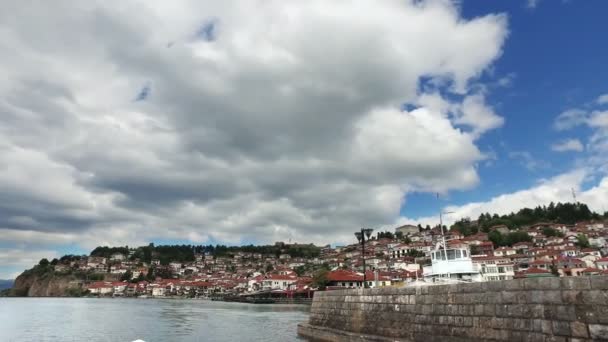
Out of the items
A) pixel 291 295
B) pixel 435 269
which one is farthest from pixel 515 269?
Result: pixel 435 269

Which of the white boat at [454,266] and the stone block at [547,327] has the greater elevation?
the white boat at [454,266]

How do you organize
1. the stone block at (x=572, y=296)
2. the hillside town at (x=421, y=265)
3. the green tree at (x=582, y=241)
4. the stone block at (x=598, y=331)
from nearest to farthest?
the stone block at (x=598, y=331), the stone block at (x=572, y=296), the hillside town at (x=421, y=265), the green tree at (x=582, y=241)

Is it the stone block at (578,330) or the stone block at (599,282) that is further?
the stone block at (578,330)

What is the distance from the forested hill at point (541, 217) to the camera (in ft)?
487

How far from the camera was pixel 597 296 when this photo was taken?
24.6 feet

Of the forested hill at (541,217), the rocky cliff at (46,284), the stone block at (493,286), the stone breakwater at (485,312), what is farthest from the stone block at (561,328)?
the rocky cliff at (46,284)

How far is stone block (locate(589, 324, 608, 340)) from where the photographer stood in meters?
7.26

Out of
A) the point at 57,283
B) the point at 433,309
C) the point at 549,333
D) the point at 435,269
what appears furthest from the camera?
the point at 57,283

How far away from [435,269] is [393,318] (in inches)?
309

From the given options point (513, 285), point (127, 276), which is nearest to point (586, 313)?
point (513, 285)

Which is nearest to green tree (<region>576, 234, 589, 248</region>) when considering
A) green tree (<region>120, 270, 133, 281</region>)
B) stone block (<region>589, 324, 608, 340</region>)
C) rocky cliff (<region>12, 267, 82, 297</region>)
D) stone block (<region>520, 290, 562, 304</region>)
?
stone block (<region>520, 290, 562, 304</region>)

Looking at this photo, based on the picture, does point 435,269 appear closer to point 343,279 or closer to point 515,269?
point 343,279

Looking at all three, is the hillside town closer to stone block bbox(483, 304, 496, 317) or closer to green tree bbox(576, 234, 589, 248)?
green tree bbox(576, 234, 589, 248)

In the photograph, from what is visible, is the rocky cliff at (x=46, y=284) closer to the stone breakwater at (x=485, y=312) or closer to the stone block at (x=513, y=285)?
the stone breakwater at (x=485, y=312)
